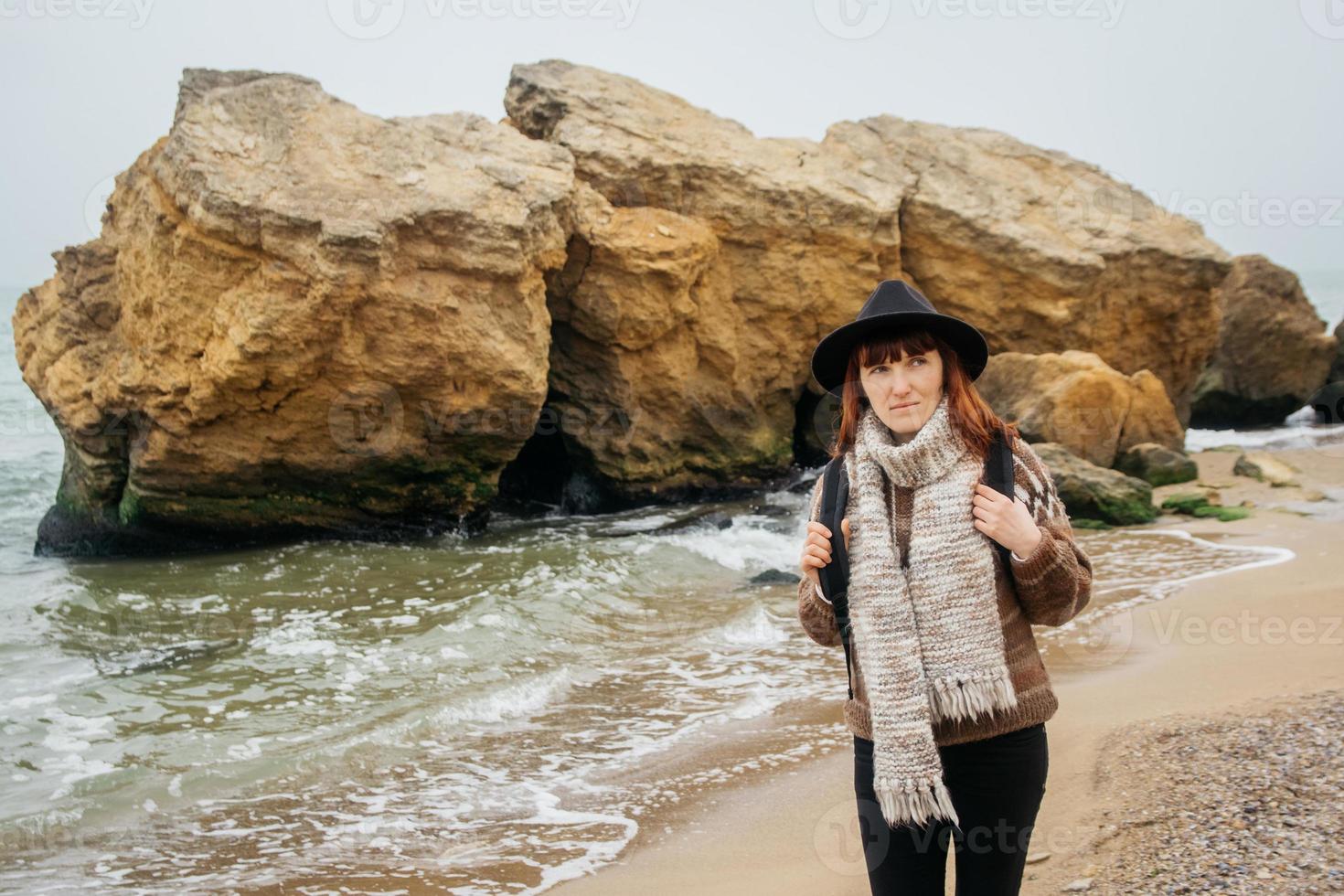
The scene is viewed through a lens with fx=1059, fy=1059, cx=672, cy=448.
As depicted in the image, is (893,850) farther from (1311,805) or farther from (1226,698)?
(1226,698)

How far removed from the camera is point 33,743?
600cm

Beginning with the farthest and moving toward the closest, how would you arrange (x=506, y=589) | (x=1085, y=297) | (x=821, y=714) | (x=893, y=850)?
1. (x=1085, y=297)
2. (x=506, y=589)
3. (x=821, y=714)
4. (x=893, y=850)

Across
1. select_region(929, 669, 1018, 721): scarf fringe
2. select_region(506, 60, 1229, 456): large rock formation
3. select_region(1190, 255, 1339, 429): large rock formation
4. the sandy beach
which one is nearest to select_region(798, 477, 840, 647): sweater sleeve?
select_region(929, 669, 1018, 721): scarf fringe

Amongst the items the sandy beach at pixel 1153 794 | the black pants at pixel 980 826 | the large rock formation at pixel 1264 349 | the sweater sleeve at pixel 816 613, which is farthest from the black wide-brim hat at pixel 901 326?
the large rock formation at pixel 1264 349

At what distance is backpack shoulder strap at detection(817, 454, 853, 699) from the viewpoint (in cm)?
245

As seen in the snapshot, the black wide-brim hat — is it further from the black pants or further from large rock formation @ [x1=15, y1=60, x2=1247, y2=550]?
large rock formation @ [x1=15, y1=60, x2=1247, y2=550]

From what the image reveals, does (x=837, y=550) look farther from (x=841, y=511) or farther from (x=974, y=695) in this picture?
(x=974, y=695)

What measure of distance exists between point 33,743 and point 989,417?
589 cm

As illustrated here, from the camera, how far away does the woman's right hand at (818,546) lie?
245 cm

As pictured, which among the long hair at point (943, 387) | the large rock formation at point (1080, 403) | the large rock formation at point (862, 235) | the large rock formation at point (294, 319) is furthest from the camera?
the large rock formation at point (862, 235)

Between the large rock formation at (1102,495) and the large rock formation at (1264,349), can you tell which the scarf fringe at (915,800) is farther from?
the large rock formation at (1264,349)

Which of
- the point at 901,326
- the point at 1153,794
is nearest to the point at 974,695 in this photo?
the point at 901,326

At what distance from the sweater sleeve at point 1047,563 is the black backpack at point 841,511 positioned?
0.15 feet

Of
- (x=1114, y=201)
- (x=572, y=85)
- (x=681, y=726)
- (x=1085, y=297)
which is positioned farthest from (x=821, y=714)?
(x=1114, y=201)
